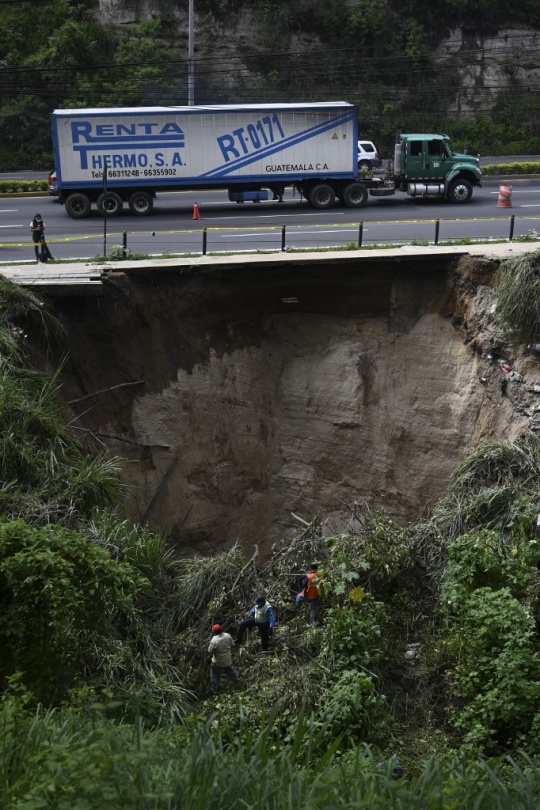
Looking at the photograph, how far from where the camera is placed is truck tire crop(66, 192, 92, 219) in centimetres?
2550

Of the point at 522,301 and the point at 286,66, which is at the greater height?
the point at 286,66

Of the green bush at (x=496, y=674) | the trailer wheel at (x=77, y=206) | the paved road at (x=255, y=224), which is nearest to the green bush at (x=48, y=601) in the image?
the green bush at (x=496, y=674)

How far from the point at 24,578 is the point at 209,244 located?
12.8 m

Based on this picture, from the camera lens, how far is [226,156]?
26.1m

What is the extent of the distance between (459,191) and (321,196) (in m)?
4.10

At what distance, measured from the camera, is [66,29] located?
3497 centimetres

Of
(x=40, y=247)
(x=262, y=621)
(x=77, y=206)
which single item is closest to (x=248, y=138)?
(x=77, y=206)

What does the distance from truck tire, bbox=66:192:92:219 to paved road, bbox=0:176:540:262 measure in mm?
271

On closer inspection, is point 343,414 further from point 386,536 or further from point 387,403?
point 386,536

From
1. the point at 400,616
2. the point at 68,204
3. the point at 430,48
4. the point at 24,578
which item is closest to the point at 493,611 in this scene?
the point at 400,616

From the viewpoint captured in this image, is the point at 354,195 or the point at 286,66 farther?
the point at 286,66

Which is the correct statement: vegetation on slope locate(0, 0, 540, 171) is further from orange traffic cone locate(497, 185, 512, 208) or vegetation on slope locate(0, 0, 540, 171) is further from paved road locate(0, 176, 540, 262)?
orange traffic cone locate(497, 185, 512, 208)

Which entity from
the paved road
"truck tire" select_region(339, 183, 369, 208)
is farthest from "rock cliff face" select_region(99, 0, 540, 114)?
"truck tire" select_region(339, 183, 369, 208)

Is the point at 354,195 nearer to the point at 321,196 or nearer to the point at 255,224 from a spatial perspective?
the point at 321,196
